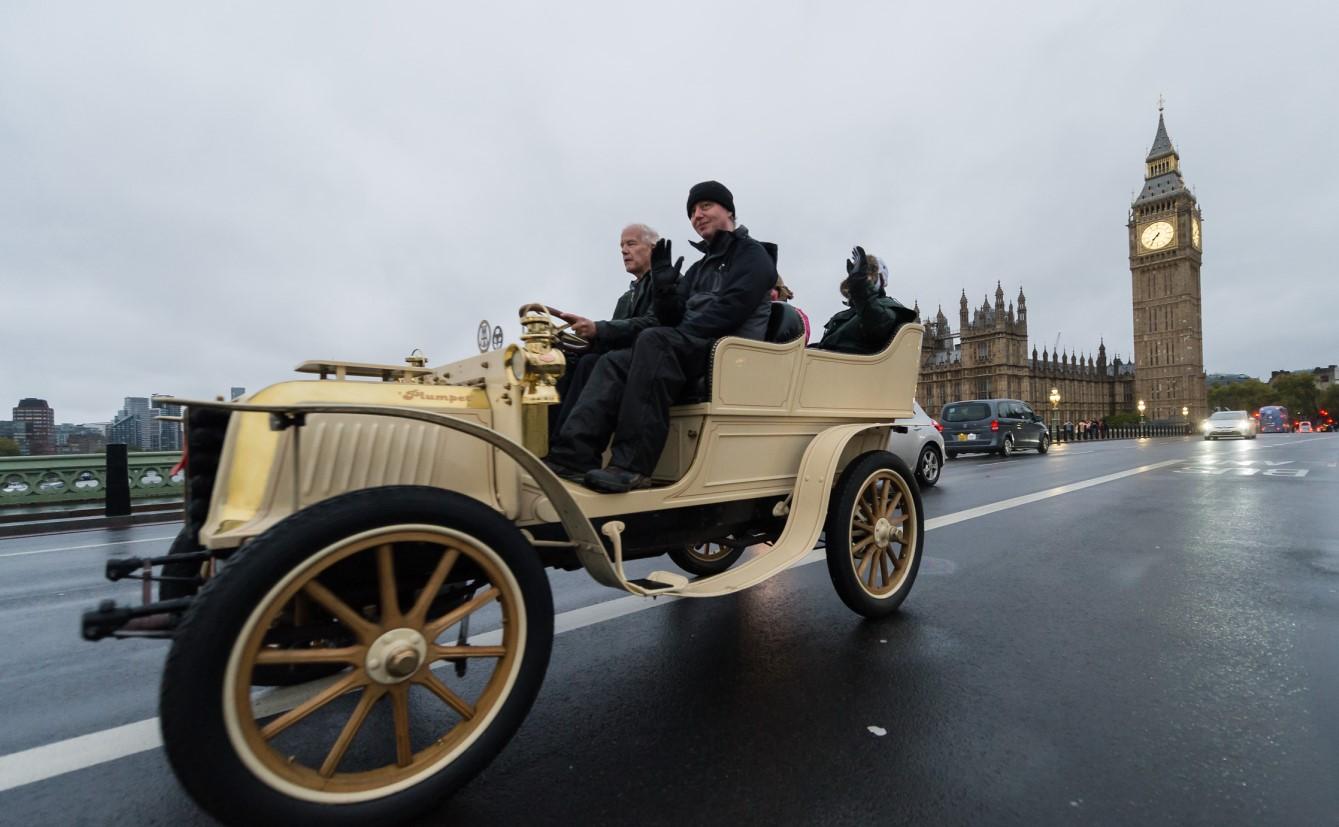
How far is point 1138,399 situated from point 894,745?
358ft

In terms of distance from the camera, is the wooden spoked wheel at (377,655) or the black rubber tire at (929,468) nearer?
the wooden spoked wheel at (377,655)

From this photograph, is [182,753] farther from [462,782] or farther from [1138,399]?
[1138,399]

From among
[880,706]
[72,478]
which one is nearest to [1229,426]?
[880,706]

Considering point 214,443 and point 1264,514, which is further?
point 1264,514

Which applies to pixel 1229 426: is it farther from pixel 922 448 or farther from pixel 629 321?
pixel 629 321

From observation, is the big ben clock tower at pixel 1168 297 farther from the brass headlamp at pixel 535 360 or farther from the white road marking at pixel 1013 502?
the brass headlamp at pixel 535 360

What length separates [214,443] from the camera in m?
1.81

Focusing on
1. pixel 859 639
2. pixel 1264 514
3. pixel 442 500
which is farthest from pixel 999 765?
pixel 1264 514

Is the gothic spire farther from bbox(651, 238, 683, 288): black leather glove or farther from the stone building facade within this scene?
bbox(651, 238, 683, 288): black leather glove

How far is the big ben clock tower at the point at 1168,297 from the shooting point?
8350 cm

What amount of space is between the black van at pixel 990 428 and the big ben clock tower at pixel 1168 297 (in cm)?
8503

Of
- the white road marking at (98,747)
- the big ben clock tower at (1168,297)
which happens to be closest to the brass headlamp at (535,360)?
the white road marking at (98,747)

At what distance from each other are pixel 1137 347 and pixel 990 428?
93.9 meters

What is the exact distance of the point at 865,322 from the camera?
3.27 m
